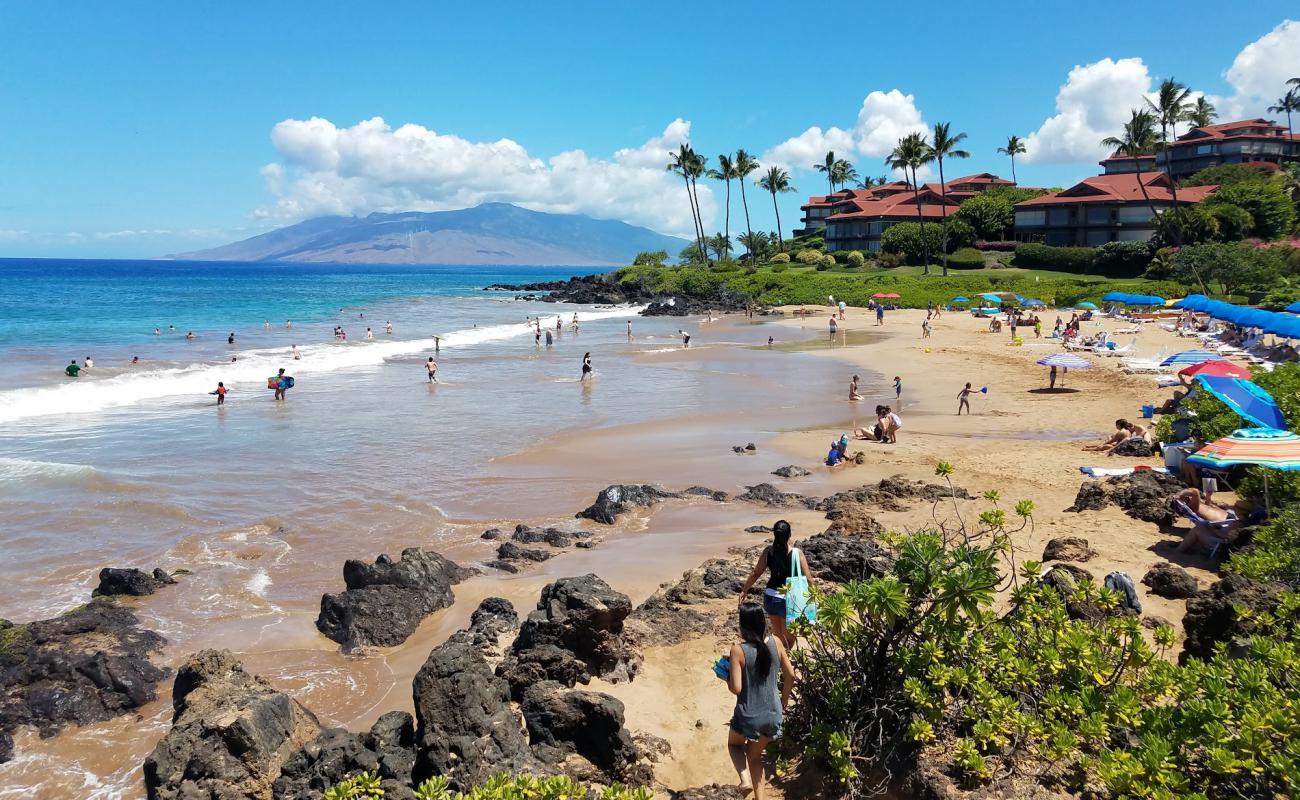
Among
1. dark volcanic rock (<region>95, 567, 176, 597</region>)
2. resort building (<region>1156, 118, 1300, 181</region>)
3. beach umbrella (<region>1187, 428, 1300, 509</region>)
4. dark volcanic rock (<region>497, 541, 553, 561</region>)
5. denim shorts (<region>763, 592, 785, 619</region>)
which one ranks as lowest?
dark volcanic rock (<region>497, 541, 553, 561</region>)

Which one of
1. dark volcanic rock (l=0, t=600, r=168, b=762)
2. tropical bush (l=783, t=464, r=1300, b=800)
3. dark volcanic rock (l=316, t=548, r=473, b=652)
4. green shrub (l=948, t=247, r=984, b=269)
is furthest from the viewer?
green shrub (l=948, t=247, r=984, b=269)

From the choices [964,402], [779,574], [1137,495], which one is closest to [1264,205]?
[964,402]

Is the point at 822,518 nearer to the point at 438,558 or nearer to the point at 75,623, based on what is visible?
the point at 438,558

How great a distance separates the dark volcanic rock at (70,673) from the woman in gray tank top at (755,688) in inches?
250

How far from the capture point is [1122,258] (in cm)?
6375

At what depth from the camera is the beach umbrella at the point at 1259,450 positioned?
9.23 meters

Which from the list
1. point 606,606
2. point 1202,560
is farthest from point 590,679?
point 1202,560

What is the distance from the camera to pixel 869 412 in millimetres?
24641

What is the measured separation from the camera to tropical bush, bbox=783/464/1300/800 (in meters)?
4.77

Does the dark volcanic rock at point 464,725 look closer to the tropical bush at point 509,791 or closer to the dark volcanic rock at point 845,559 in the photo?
the tropical bush at point 509,791

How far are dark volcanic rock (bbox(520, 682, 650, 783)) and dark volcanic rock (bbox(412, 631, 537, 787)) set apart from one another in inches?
9.1

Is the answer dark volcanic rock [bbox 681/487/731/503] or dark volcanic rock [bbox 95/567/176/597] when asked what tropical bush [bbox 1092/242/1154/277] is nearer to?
dark volcanic rock [bbox 681/487/731/503]

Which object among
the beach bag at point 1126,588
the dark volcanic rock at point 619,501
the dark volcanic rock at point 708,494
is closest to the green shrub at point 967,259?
the dark volcanic rock at point 708,494

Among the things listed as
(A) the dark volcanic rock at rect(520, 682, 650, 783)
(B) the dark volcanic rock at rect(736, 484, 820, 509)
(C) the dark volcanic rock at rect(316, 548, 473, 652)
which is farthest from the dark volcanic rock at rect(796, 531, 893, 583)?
(C) the dark volcanic rock at rect(316, 548, 473, 652)
